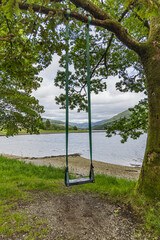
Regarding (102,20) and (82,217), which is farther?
(102,20)

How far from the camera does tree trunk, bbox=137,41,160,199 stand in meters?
2.92

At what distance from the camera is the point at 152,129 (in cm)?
315

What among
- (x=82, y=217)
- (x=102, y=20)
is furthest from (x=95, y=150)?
(x=102, y=20)

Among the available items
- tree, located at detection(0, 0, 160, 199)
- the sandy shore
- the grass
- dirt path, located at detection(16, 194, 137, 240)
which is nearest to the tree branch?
tree, located at detection(0, 0, 160, 199)

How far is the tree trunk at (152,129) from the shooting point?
2924 mm

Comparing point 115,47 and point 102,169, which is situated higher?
point 115,47

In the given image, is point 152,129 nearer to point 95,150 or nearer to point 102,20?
point 102,20

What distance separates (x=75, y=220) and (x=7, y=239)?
1148 millimetres

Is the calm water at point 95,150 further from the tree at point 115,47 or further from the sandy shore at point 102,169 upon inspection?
the tree at point 115,47

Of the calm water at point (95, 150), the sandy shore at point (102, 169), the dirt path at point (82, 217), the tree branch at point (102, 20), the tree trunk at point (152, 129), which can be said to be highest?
the tree branch at point (102, 20)

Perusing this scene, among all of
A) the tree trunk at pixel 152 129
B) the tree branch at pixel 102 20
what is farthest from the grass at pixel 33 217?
the tree branch at pixel 102 20

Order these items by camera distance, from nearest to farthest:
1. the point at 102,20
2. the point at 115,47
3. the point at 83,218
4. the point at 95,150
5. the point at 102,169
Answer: the point at 83,218
the point at 102,20
the point at 115,47
the point at 102,169
the point at 95,150

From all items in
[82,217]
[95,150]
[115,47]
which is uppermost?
[115,47]

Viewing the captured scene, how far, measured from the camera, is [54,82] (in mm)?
7453
